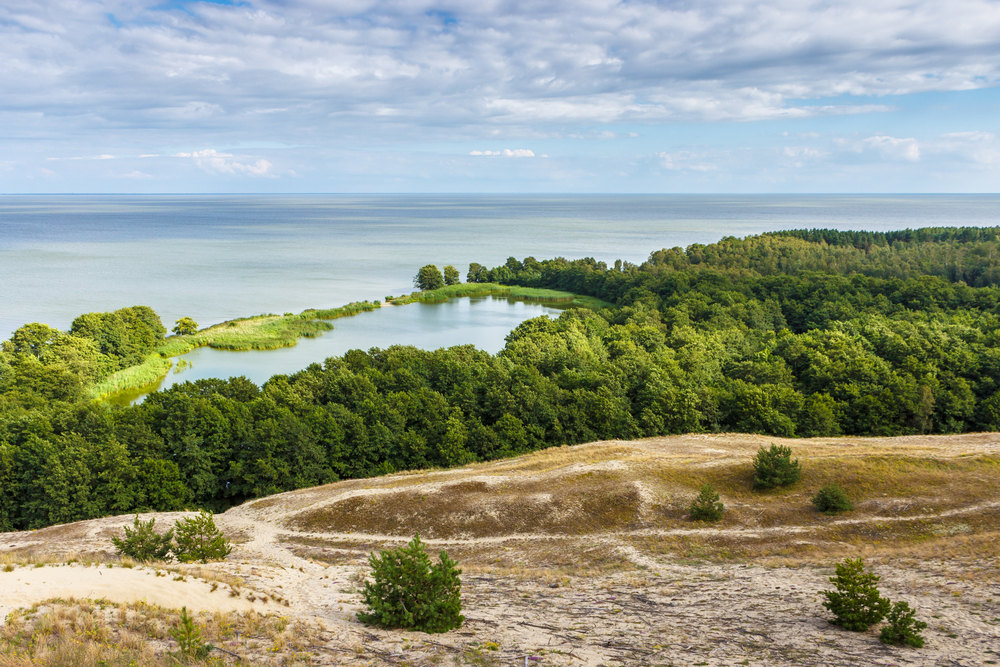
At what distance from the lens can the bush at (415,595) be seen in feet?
46.3

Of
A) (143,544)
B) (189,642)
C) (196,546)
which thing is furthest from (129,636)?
(196,546)

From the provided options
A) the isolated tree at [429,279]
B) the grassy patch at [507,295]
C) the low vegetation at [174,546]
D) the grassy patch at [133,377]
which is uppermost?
the isolated tree at [429,279]

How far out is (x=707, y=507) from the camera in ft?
79.8

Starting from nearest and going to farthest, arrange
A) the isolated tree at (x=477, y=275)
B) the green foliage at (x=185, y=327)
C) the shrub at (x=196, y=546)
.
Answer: the shrub at (x=196, y=546) < the green foliage at (x=185, y=327) < the isolated tree at (x=477, y=275)

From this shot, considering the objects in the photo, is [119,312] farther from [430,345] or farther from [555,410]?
[555,410]

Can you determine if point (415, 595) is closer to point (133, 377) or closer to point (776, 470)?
point (776, 470)

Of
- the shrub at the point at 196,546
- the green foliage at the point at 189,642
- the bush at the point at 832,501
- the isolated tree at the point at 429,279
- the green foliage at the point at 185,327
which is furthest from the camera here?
the isolated tree at the point at 429,279

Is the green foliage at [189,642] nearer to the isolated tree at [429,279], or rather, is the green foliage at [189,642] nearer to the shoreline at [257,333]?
the shoreline at [257,333]

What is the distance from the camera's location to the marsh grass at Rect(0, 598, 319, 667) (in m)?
11.3

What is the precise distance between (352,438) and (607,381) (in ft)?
62.6

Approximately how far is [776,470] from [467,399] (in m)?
20.9

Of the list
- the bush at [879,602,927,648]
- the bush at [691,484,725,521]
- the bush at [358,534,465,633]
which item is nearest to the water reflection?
the bush at [691,484,725,521]

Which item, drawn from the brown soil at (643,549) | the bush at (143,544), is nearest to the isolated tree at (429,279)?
the brown soil at (643,549)

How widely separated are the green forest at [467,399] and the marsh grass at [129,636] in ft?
63.3
